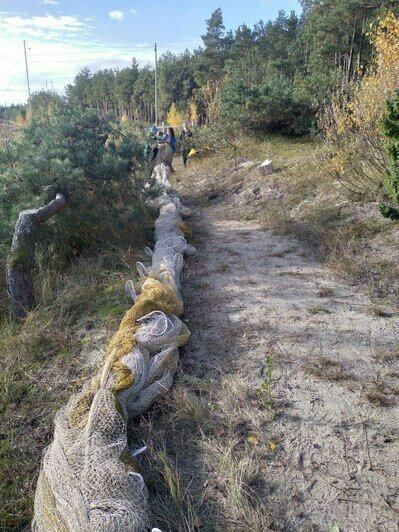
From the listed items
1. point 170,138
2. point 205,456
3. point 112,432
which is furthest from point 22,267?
point 170,138

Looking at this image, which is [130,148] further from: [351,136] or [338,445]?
[338,445]

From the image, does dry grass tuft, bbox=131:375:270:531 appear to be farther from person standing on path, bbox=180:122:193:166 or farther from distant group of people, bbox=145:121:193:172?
person standing on path, bbox=180:122:193:166

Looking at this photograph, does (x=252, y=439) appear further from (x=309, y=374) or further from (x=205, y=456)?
(x=309, y=374)

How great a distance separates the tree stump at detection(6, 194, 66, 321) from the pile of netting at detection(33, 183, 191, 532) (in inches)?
56.2

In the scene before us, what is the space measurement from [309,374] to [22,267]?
3139 millimetres

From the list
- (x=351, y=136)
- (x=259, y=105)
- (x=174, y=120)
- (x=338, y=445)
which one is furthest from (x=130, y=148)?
(x=174, y=120)

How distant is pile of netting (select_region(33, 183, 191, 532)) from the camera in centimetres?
209

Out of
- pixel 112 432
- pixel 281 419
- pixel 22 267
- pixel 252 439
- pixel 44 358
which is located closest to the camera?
pixel 112 432

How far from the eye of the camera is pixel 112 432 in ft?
8.47

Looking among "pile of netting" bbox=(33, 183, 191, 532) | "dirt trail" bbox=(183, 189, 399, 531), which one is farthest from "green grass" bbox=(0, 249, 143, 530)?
"dirt trail" bbox=(183, 189, 399, 531)

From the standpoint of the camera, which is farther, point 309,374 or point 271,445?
point 309,374

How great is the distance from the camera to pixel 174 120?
30.6 meters

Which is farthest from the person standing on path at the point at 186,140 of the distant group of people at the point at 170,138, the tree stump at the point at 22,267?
the tree stump at the point at 22,267

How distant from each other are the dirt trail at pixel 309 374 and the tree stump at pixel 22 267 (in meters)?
1.72
